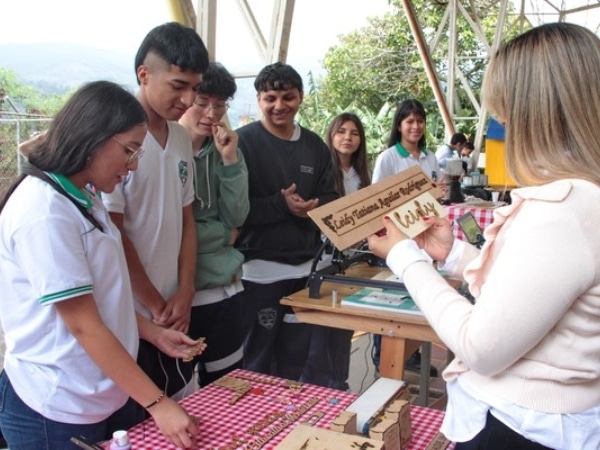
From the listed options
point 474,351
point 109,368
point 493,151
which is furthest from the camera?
point 493,151

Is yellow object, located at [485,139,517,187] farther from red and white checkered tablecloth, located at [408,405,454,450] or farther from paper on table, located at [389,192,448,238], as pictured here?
red and white checkered tablecloth, located at [408,405,454,450]

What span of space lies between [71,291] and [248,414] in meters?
0.48

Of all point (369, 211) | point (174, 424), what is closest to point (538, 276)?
point (369, 211)

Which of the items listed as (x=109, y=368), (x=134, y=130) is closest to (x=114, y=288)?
(x=109, y=368)

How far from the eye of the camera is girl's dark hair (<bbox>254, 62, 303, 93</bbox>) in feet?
7.62

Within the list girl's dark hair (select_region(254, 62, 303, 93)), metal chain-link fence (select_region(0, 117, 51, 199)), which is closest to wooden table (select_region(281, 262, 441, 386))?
girl's dark hair (select_region(254, 62, 303, 93))

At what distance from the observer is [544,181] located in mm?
847

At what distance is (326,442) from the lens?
0.97m

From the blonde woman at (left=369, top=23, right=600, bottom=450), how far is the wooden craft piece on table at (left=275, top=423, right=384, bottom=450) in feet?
0.54

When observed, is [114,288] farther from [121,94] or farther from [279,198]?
[279,198]

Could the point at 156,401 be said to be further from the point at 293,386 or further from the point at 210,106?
the point at 210,106

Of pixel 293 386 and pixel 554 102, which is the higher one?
pixel 554 102

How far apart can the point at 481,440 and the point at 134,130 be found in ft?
2.97

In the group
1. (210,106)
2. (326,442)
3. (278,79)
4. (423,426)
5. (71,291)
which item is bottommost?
(423,426)
